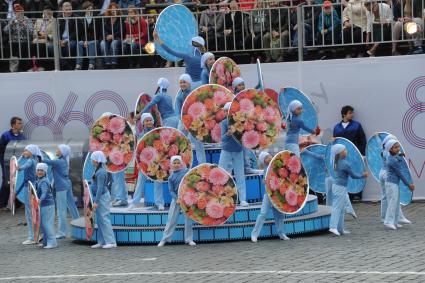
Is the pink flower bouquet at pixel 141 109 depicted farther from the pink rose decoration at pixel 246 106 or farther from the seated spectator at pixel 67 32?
the seated spectator at pixel 67 32

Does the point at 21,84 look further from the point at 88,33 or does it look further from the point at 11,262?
the point at 11,262

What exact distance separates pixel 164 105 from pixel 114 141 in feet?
4.02

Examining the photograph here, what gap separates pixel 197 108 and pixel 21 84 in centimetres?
683

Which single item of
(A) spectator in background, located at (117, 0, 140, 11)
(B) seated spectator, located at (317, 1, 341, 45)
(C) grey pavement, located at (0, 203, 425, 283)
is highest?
(A) spectator in background, located at (117, 0, 140, 11)

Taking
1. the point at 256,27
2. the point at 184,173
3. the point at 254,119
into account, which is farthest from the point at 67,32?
the point at 184,173

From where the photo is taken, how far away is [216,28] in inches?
991

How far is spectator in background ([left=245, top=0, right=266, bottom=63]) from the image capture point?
24.9 metres

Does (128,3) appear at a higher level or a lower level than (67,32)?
higher

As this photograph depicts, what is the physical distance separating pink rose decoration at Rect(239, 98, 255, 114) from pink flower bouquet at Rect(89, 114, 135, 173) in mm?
2528

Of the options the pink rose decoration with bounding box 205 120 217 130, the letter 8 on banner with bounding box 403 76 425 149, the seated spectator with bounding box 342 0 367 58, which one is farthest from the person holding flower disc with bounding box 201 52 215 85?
the letter 8 on banner with bounding box 403 76 425 149

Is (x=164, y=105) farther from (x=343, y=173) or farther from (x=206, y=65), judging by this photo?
(x=343, y=173)

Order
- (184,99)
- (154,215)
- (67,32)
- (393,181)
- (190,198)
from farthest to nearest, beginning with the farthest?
(67,32)
(184,99)
(393,181)
(154,215)
(190,198)

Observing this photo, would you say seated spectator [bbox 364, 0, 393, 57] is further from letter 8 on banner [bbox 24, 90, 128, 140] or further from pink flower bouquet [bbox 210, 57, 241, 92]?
letter 8 on banner [bbox 24, 90, 128, 140]

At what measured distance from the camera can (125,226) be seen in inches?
805
